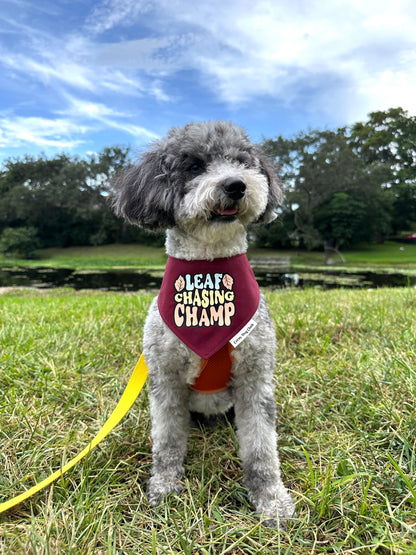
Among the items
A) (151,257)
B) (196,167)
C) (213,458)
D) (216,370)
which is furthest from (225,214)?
(151,257)

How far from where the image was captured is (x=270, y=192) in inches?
90.2

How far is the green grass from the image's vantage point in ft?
4.94

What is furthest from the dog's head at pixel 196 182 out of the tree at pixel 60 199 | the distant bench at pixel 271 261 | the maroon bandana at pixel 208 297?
the tree at pixel 60 199

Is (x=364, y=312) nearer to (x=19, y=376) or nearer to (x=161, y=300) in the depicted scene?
(x=161, y=300)

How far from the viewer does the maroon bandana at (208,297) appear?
1.89 metres

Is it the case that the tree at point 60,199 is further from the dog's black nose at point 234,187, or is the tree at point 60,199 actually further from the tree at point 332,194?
the dog's black nose at point 234,187

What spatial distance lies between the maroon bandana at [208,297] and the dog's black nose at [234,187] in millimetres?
347

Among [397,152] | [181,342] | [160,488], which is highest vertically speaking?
[397,152]

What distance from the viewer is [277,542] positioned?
1.51 meters

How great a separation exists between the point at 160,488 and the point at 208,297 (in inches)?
38.8

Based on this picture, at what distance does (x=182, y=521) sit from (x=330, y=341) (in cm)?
231

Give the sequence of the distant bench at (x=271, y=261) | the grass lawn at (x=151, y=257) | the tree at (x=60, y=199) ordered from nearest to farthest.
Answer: the distant bench at (x=271, y=261)
the grass lawn at (x=151, y=257)
the tree at (x=60, y=199)

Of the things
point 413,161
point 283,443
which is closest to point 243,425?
point 283,443

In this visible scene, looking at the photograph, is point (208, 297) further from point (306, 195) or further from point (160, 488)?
point (306, 195)
